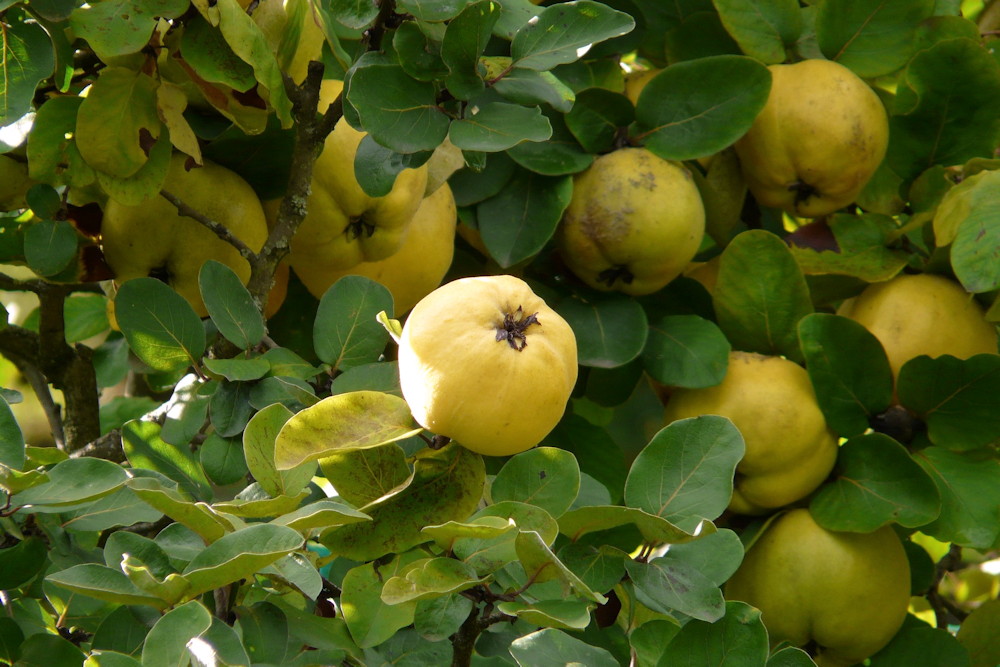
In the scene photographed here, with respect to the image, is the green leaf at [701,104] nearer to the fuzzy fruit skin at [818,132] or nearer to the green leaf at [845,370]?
the fuzzy fruit skin at [818,132]

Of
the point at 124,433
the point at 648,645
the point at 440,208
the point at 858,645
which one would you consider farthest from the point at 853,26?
the point at 124,433

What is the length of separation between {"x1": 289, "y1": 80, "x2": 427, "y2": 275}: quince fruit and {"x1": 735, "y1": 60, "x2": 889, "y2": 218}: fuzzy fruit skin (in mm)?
463

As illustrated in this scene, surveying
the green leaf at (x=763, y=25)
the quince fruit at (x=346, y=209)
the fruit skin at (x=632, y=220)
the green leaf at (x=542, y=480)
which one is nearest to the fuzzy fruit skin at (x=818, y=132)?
the green leaf at (x=763, y=25)

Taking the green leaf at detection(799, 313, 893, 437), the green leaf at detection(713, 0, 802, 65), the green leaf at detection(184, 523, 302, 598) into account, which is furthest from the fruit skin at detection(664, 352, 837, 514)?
the green leaf at detection(184, 523, 302, 598)

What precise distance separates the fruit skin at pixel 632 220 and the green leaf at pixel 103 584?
688mm

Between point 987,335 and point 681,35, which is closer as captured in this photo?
point 987,335

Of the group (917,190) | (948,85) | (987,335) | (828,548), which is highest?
(948,85)

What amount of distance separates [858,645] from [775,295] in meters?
0.42

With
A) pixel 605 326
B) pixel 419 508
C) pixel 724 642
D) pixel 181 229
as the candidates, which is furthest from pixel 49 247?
pixel 724 642

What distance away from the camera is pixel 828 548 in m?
1.20

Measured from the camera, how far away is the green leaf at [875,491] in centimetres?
112

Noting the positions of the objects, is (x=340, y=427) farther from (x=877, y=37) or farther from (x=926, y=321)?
(x=877, y=37)

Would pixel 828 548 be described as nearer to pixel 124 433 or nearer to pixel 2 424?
pixel 124 433

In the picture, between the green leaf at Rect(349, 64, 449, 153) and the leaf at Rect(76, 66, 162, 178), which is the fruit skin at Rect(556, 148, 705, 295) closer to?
the green leaf at Rect(349, 64, 449, 153)
